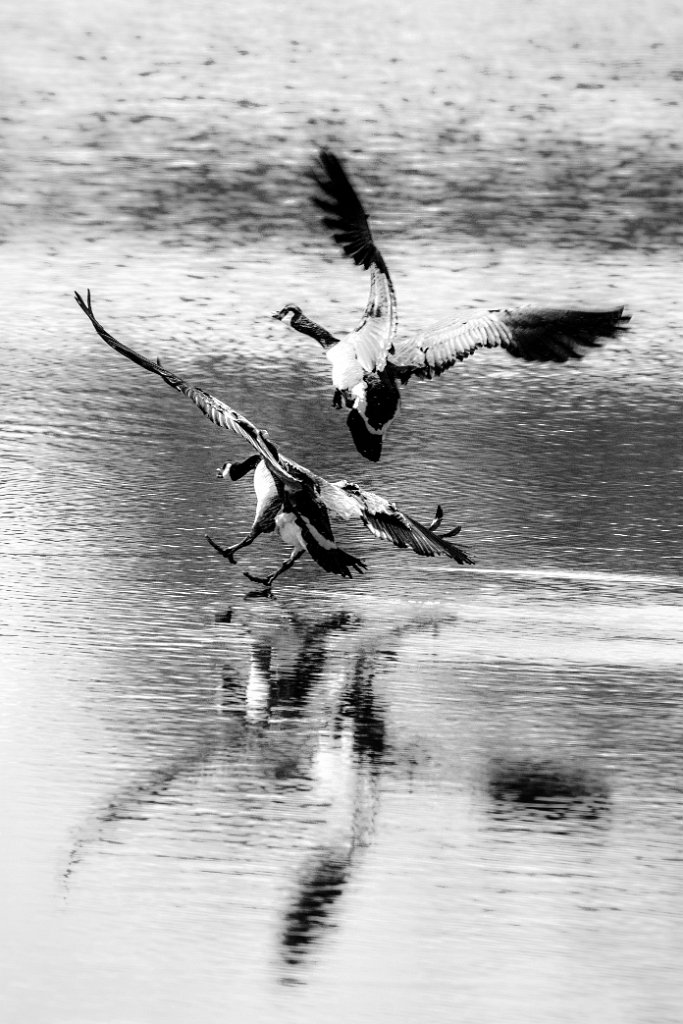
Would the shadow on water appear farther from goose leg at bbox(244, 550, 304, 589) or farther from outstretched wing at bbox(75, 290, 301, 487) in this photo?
outstretched wing at bbox(75, 290, 301, 487)

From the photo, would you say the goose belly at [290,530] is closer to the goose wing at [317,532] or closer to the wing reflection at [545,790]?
the goose wing at [317,532]

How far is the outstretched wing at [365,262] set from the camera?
8688 millimetres

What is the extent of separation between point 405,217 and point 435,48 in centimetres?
430

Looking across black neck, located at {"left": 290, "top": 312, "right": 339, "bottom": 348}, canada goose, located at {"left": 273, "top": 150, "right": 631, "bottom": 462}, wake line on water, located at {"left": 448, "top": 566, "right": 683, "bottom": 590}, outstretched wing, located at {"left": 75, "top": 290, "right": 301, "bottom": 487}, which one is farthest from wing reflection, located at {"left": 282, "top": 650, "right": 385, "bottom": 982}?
black neck, located at {"left": 290, "top": 312, "right": 339, "bottom": 348}

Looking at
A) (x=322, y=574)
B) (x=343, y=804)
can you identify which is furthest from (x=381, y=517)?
(x=343, y=804)

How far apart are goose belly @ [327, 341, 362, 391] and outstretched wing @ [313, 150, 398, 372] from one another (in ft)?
0.11

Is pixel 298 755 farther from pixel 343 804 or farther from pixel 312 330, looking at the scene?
pixel 312 330

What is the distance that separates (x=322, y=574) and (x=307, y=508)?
18.7 inches

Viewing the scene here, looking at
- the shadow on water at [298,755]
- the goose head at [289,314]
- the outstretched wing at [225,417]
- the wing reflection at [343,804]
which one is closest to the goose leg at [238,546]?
the outstretched wing at [225,417]

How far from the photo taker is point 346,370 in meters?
8.80

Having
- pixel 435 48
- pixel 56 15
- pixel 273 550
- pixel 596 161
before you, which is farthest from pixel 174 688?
pixel 56 15

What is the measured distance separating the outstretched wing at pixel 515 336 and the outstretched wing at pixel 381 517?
161 cm

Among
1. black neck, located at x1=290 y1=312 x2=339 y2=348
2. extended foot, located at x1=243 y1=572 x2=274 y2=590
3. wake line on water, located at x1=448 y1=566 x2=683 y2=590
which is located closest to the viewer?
extended foot, located at x1=243 y1=572 x2=274 y2=590

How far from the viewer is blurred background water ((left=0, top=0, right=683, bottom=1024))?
4.29m
